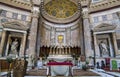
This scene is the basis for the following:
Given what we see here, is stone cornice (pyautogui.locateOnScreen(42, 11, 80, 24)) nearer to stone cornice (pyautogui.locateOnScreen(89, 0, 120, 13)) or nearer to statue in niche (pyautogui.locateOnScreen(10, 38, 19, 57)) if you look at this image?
stone cornice (pyautogui.locateOnScreen(89, 0, 120, 13))

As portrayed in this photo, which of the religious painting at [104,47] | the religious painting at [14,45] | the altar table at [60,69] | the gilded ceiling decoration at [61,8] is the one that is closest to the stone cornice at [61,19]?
the gilded ceiling decoration at [61,8]

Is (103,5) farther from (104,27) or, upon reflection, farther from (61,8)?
(61,8)

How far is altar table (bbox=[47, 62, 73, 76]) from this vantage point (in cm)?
610

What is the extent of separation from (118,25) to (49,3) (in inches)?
471

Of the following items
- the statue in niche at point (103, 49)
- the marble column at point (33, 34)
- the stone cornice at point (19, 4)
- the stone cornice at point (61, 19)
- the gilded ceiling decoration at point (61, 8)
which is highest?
the gilded ceiling decoration at point (61, 8)

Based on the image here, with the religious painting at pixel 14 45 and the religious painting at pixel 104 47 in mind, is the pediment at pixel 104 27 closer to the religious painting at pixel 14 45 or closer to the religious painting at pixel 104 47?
the religious painting at pixel 104 47

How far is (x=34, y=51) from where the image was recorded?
14.1m

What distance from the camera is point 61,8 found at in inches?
787

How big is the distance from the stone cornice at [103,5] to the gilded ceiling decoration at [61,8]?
4119 mm

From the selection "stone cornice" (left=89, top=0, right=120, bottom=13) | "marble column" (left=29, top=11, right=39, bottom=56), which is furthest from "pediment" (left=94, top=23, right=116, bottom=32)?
"marble column" (left=29, top=11, right=39, bottom=56)

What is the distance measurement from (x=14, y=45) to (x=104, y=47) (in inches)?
453

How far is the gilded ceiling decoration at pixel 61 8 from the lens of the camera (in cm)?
1928

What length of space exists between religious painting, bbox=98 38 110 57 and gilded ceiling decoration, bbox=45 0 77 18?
802 centimetres

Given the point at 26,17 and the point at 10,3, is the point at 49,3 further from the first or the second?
the point at 10,3
